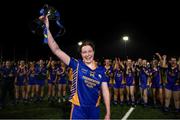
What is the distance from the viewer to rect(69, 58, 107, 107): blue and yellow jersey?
459 cm

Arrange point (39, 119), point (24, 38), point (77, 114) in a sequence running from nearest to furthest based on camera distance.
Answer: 1. point (77, 114)
2. point (39, 119)
3. point (24, 38)

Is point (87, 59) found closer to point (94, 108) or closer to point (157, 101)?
point (94, 108)

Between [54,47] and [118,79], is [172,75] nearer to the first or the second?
[118,79]

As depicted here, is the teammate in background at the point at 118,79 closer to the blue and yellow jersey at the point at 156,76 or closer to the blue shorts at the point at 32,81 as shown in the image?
the blue and yellow jersey at the point at 156,76

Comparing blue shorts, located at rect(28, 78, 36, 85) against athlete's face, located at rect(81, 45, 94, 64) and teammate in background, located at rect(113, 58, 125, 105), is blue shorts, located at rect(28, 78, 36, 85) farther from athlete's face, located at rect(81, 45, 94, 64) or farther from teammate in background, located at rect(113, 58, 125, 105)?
athlete's face, located at rect(81, 45, 94, 64)

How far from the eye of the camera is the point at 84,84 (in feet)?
15.1

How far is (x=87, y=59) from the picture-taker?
464 cm

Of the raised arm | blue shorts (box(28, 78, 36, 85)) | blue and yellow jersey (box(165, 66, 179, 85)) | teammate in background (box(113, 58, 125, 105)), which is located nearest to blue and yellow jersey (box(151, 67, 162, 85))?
blue and yellow jersey (box(165, 66, 179, 85))

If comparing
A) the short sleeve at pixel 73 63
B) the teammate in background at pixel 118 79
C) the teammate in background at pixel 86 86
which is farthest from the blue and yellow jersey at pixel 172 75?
the short sleeve at pixel 73 63

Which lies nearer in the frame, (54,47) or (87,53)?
(54,47)

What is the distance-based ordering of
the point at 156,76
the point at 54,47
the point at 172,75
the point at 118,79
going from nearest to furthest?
the point at 54,47
the point at 172,75
the point at 156,76
the point at 118,79

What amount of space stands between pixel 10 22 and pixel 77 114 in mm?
36137

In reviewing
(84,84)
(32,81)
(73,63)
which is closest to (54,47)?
(73,63)

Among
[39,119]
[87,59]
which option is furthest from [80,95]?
[39,119]
